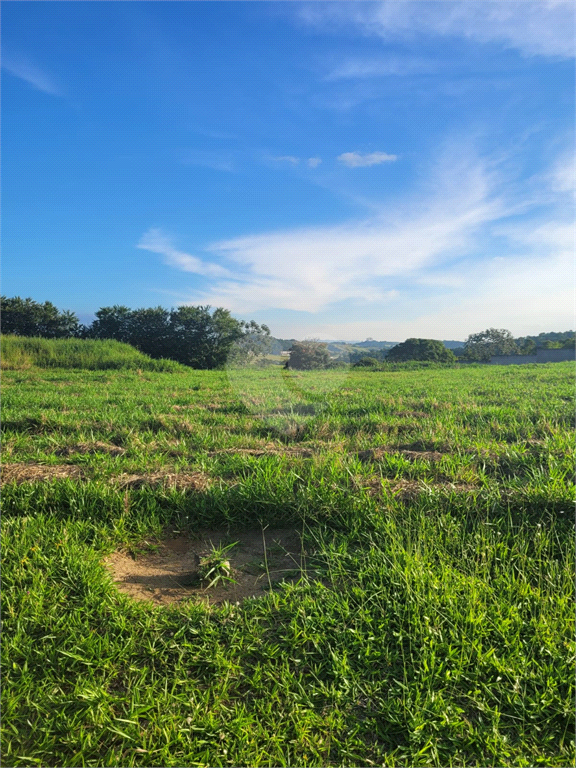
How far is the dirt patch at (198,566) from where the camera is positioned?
2.74m

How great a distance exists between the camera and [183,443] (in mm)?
5500

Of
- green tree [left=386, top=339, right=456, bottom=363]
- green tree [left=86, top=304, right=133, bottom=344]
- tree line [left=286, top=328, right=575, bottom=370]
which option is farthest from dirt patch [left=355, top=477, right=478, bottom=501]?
green tree [left=386, top=339, right=456, bottom=363]

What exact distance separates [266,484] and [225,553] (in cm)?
76

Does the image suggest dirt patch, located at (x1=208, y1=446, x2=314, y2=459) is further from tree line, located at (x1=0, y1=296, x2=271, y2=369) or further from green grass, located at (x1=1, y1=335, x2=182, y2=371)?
tree line, located at (x1=0, y1=296, x2=271, y2=369)

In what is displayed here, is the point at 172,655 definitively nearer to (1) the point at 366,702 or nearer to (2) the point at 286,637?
(2) the point at 286,637

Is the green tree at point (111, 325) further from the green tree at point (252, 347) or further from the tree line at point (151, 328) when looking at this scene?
the green tree at point (252, 347)

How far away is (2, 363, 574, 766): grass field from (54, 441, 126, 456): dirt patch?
1.40ft

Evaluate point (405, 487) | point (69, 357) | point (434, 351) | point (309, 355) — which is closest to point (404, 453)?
point (405, 487)

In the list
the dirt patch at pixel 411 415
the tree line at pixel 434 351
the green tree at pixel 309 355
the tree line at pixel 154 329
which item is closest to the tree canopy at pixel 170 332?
the tree line at pixel 154 329

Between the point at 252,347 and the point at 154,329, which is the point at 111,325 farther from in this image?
the point at 252,347

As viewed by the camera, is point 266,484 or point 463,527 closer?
point 463,527

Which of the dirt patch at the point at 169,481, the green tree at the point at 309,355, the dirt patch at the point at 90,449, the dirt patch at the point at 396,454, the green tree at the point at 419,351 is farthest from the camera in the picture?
the green tree at the point at 419,351

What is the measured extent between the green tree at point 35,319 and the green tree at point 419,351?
35.7 meters

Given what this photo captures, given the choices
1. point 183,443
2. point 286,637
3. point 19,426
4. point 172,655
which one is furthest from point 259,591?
point 19,426
